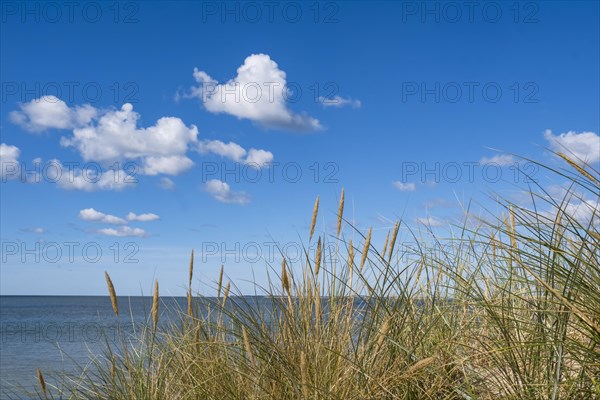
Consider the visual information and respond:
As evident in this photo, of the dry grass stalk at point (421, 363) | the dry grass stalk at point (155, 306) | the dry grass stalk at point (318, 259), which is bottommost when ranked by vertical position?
the dry grass stalk at point (421, 363)

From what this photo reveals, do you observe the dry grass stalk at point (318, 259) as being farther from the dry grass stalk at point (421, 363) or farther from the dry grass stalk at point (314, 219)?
the dry grass stalk at point (421, 363)

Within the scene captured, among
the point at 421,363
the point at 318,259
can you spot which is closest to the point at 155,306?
the point at 318,259

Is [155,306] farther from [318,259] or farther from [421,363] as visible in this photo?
[421,363]

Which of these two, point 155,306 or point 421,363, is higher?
point 155,306

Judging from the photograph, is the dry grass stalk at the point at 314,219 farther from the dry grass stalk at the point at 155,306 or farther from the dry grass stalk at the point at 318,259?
the dry grass stalk at the point at 155,306

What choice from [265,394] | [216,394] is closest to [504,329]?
[265,394]

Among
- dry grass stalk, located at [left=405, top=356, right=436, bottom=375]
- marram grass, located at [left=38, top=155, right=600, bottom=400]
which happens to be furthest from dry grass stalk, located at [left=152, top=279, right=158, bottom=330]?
dry grass stalk, located at [left=405, top=356, right=436, bottom=375]

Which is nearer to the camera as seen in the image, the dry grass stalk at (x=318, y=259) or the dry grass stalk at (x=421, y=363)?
the dry grass stalk at (x=421, y=363)

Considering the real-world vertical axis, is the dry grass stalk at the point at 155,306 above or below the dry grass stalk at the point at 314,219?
below

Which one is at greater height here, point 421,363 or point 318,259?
point 318,259

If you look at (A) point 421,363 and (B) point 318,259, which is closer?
(A) point 421,363

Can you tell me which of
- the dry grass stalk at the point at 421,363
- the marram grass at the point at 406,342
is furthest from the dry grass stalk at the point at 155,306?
the dry grass stalk at the point at 421,363

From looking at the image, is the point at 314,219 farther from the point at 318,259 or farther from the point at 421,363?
the point at 421,363

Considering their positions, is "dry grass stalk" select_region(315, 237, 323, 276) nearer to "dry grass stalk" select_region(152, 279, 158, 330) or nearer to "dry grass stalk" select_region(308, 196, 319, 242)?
"dry grass stalk" select_region(308, 196, 319, 242)
